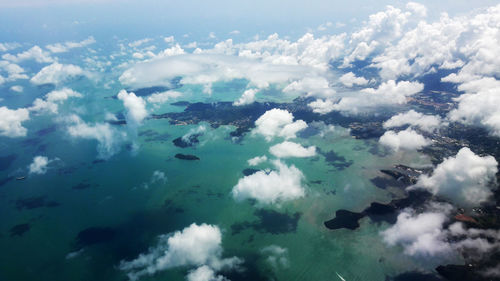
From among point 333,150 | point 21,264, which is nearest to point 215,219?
point 21,264

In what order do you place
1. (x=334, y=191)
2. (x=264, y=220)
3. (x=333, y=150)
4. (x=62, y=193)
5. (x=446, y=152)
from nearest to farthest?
(x=264, y=220) → (x=334, y=191) → (x=62, y=193) → (x=446, y=152) → (x=333, y=150)

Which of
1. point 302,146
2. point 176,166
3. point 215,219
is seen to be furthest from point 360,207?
point 176,166

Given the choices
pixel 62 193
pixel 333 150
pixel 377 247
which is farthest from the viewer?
pixel 333 150

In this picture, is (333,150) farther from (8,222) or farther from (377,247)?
(8,222)

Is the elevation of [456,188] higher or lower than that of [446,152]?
higher

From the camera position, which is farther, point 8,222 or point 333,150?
point 333,150

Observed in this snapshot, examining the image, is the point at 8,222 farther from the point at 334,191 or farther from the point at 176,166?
the point at 334,191
